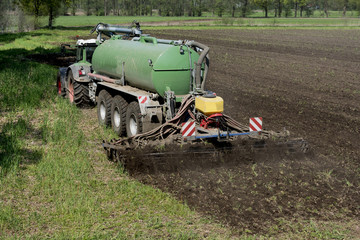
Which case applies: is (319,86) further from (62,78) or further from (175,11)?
(175,11)

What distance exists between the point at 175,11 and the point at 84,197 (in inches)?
5867

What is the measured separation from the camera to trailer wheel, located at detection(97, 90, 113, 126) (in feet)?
39.7

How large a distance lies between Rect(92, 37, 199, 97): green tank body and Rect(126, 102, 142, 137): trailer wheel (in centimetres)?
58

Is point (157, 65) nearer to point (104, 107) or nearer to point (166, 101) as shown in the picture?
point (166, 101)

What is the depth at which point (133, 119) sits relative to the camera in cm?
1082

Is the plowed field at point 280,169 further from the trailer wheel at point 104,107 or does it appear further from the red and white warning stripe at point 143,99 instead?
the trailer wheel at point 104,107

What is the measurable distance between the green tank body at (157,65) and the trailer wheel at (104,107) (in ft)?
3.57

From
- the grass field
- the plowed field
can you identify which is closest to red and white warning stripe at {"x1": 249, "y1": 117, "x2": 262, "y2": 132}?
the plowed field

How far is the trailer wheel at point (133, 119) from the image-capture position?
34.0 ft

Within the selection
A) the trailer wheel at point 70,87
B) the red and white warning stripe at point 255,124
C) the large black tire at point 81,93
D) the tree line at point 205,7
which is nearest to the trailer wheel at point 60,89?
the trailer wheel at point 70,87

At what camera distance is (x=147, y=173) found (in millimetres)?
8836

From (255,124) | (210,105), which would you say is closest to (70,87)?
(210,105)

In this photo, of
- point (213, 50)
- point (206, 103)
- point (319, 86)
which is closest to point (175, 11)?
point (213, 50)

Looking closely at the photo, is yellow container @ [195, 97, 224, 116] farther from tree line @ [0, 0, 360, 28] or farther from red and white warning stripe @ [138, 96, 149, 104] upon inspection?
tree line @ [0, 0, 360, 28]
